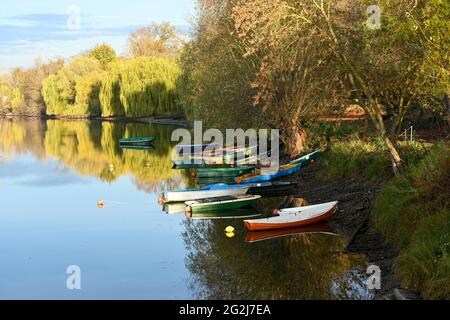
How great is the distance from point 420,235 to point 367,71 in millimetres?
7474

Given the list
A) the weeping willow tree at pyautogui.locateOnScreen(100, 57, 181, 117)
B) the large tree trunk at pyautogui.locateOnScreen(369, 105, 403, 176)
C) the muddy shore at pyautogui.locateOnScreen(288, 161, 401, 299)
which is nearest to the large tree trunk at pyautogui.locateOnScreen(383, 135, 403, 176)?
the large tree trunk at pyautogui.locateOnScreen(369, 105, 403, 176)

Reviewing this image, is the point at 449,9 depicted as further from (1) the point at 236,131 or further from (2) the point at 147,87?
(2) the point at 147,87

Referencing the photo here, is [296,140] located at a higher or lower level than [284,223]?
higher

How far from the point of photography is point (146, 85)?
74000mm

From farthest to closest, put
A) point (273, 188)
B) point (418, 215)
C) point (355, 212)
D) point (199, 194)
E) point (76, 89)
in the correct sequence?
point (76, 89)
point (273, 188)
point (199, 194)
point (355, 212)
point (418, 215)

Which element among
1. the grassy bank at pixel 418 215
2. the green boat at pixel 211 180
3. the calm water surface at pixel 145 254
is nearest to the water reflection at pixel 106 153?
the green boat at pixel 211 180

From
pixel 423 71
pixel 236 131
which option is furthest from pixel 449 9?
pixel 236 131

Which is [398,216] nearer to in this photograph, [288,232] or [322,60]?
[288,232]

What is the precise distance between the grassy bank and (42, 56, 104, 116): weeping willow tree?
77.0m

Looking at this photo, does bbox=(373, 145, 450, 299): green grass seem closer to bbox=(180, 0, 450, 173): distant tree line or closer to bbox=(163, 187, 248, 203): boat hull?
bbox=(180, 0, 450, 173): distant tree line

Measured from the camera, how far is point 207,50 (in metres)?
29.8

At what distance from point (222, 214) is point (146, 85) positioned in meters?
55.2

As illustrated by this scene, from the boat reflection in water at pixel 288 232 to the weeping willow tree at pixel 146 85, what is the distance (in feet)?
176

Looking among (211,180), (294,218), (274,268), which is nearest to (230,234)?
(294,218)
